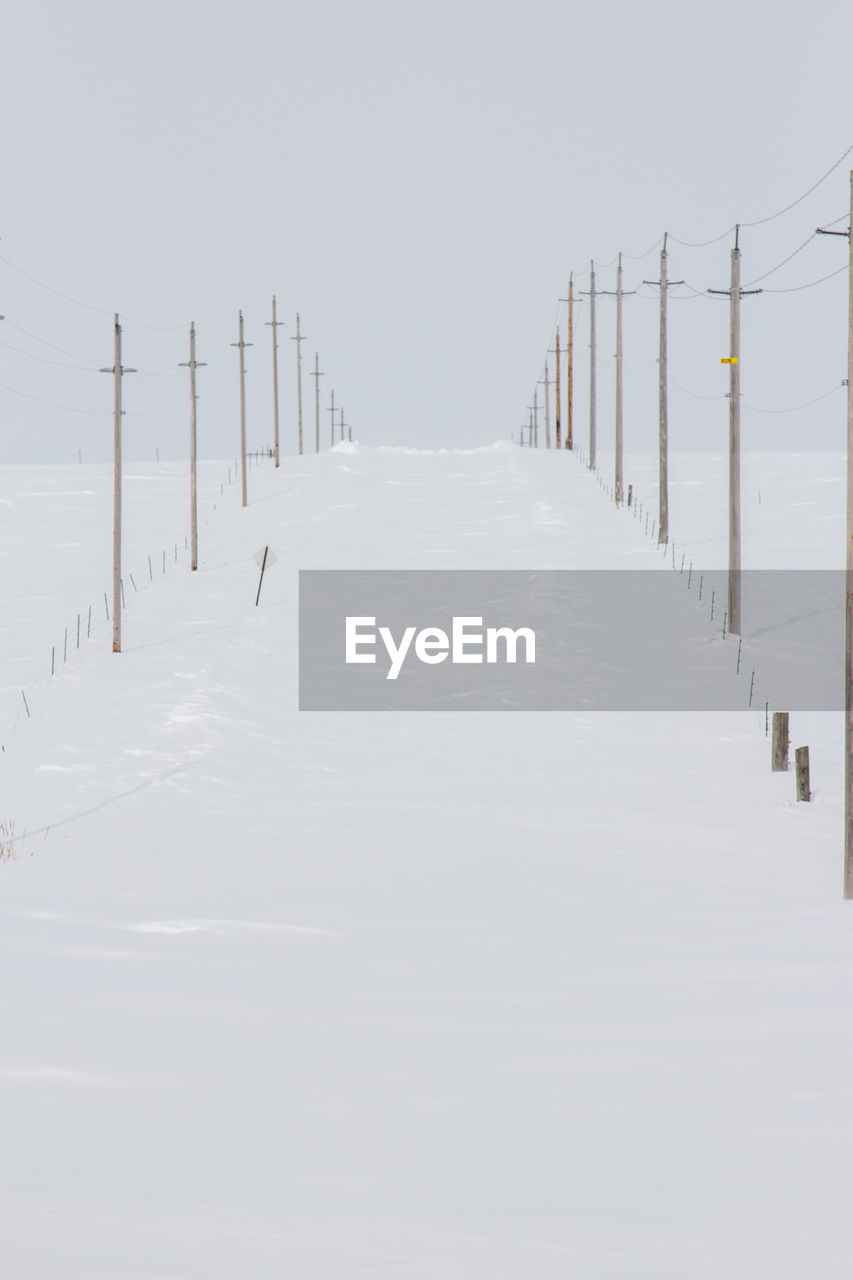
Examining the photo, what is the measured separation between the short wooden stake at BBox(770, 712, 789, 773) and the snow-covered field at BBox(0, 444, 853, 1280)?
0.39m

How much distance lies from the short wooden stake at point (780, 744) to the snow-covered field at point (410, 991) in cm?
39

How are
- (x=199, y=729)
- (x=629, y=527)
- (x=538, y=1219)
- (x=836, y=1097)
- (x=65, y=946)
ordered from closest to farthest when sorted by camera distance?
1. (x=538, y=1219)
2. (x=836, y=1097)
3. (x=65, y=946)
4. (x=199, y=729)
5. (x=629, y=527)

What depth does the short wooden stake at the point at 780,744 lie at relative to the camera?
2505 cm

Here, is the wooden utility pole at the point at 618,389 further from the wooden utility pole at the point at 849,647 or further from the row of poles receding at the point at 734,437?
the wooden utility pole at the point at 849,647

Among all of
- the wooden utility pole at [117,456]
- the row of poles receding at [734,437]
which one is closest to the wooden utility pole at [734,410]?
the row of poles receding at [734,437]

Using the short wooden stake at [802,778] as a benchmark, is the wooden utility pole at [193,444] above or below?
above

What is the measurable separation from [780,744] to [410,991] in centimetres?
1386

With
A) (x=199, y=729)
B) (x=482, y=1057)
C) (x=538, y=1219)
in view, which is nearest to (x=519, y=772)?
(x=199, y=729)

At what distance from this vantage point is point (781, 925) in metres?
15.6

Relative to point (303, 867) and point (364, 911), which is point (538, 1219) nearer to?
point (364, 911)

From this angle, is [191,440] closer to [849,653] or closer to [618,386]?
[618,386]

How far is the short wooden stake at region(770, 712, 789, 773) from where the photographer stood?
25.0m

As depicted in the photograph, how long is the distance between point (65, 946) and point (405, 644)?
994 inches

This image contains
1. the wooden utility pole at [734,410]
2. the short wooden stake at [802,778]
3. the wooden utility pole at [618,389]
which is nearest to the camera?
the short wooden stake at [802,778]
